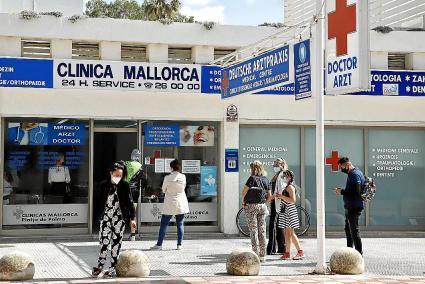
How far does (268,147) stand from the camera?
56.9ft

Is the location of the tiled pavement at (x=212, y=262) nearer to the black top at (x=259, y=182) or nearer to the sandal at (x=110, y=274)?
the sandal at (x=110, y=274)

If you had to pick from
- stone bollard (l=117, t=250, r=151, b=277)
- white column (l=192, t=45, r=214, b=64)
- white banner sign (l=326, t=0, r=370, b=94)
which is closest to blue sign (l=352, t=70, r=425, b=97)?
white column (l=192, t=45, r=214, b=64)

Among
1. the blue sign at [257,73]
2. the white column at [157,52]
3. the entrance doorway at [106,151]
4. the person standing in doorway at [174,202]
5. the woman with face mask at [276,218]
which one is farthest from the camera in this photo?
the white column at [157,52]

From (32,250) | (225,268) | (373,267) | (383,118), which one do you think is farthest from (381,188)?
(32,250)

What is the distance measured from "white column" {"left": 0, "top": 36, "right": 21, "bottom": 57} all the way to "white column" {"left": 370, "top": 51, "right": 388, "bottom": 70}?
8.39 metres

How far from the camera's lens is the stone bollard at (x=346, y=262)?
35.6 ft

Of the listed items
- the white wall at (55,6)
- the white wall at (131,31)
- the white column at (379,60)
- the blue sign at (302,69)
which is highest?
the white wall at (55,6)

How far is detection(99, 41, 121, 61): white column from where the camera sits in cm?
1623

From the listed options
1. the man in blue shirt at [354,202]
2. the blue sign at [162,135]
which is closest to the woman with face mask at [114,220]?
the man in blue shirt at [354,202]

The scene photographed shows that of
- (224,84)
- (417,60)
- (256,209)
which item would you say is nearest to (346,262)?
(256,209)

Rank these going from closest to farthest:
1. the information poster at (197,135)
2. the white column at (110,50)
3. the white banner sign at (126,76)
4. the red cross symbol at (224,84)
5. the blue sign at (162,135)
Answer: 1. the red cross symbol at (224,84)
2. the white banner sign at (126,76)
3. the white column at (110,50)
4. the blue sign at (162,135)
5. the information poster at (197,135)

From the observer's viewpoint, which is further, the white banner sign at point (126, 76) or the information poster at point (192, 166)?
the information poster at point (192, 166)

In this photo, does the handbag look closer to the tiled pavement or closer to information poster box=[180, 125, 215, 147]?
the tiled pavement

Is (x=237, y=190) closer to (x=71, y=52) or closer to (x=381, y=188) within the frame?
(x=381, y=188)
